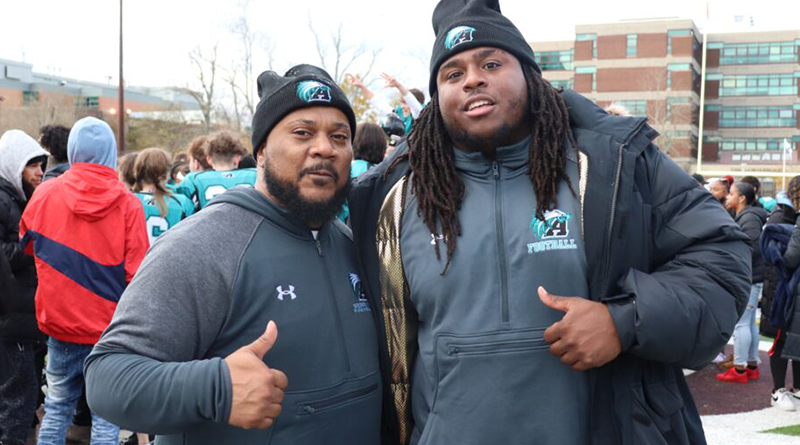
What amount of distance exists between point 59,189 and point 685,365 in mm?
4006

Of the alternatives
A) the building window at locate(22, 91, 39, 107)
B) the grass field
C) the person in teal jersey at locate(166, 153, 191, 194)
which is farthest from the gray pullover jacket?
the building window at locate(22, 91, 39, 107)

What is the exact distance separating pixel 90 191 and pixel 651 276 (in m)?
3.76

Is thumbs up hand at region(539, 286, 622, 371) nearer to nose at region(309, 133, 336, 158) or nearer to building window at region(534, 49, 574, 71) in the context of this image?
nose at region(309, 133, 336, 158)

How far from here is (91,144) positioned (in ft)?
15.1

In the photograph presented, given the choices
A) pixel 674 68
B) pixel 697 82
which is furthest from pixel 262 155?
pixel 697 82

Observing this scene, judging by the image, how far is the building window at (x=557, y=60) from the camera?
205ft

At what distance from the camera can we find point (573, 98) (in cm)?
256

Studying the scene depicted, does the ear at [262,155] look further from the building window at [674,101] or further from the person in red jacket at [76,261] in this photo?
the building window at [674,101]

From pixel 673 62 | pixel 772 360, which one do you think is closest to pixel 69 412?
pixel 772 360

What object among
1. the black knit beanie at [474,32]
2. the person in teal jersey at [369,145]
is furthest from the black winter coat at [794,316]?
the black knit beanie at [474,32]

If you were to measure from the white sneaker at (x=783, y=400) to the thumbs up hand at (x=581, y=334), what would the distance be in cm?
554

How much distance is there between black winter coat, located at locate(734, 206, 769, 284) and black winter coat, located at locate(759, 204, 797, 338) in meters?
0.13

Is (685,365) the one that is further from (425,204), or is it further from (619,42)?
(619,42)

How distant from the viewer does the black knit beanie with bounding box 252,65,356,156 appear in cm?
245
